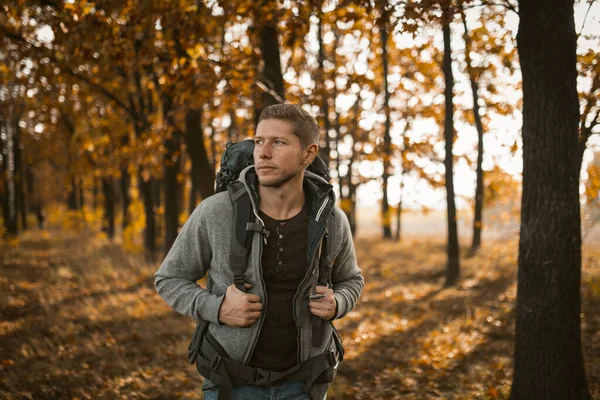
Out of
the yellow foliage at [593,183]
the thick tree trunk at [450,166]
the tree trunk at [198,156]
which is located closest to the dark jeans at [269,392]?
the yellow foliage at [593,183]

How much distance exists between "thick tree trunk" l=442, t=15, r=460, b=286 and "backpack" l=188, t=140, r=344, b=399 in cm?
933

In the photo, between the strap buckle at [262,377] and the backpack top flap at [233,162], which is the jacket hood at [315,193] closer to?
the backpack top flap at [233,162]

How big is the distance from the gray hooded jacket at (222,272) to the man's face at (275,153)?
12cm

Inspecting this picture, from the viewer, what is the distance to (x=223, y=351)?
260cm

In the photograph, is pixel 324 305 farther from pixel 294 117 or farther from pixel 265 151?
pixel 294 117

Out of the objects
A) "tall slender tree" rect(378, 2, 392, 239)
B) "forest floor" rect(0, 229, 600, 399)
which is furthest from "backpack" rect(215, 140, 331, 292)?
"forest floor" rect(0, 229, 600, 399)

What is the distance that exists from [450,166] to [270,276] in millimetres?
10116

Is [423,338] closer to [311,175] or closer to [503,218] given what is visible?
[311,175]

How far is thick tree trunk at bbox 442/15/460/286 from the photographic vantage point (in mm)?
11438

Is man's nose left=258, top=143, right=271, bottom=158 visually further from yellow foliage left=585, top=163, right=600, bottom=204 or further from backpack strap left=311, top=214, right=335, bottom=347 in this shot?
yellow foliage left=585, top=163, right=600, bottom=204

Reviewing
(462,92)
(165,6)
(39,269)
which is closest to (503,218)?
(462,92)

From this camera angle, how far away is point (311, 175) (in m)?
2.95

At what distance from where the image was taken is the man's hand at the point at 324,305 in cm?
257

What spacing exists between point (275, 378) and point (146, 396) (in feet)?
11.6
